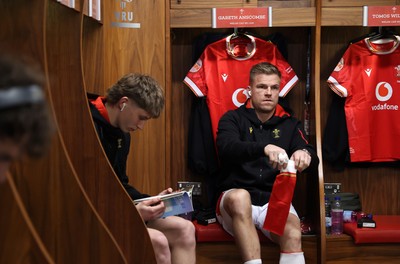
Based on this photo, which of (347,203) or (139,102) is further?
(347,203)

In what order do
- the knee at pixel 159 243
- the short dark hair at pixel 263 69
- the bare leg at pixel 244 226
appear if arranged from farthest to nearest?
the short dark hair at pixel 263 69, the bare leg at pixel 244 226, the knee at pixel 159 243

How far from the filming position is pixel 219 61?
3908 mm

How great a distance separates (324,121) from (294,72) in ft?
1.32

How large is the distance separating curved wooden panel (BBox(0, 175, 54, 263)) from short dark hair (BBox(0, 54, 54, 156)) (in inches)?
26.8

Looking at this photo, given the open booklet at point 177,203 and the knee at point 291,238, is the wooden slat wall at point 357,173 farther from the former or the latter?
the open booklet at point 177,203

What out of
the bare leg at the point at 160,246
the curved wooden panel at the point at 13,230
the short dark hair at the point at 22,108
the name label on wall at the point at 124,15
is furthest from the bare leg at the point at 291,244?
the short dark hair at the point at 22,108

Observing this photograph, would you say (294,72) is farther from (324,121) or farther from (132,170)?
(132,170)

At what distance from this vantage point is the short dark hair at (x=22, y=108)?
86 cm

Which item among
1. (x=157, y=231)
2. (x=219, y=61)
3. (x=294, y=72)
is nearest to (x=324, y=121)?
(x=294, y=72)

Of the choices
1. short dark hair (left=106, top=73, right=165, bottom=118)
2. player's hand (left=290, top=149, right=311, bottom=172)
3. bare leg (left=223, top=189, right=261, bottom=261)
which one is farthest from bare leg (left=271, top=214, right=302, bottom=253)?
short dark hair (left=106, top=73, right=165, bottom=118)

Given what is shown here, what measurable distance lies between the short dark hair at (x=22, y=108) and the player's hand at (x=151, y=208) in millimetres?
1785

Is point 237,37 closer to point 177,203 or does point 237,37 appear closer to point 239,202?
point 239,202

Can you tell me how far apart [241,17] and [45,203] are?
7.21 ft

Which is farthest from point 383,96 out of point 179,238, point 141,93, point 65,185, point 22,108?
point 22,108
